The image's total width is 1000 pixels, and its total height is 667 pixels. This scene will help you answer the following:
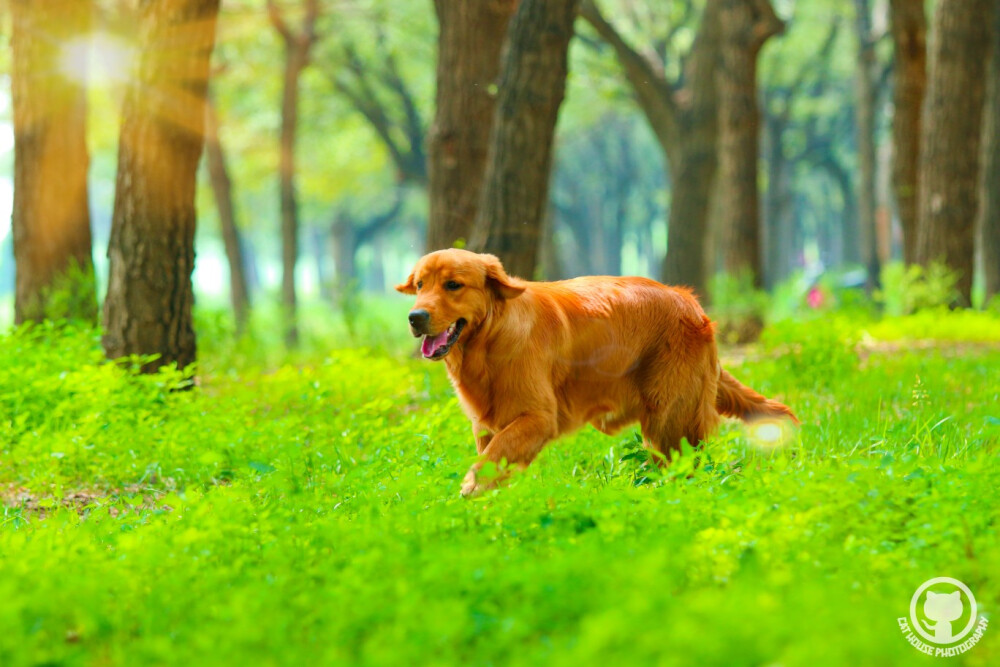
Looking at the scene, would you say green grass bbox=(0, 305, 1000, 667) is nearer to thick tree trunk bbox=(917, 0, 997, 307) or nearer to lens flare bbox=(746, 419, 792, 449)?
lens flare bbox=(746, 419, 792, 449)

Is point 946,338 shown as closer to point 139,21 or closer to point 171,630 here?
point 139,21

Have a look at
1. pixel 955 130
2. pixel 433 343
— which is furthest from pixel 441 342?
pixel 955 130

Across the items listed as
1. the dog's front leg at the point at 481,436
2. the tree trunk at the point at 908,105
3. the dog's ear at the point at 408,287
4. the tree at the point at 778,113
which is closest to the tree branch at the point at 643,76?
the tree trunk at the point at 908,105

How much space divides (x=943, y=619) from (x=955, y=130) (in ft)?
36.7

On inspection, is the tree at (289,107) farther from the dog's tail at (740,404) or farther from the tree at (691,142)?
the dog's tail at (740,404)

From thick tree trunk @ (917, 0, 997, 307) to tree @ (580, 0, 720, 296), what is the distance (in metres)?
3.46

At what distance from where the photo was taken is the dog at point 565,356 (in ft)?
15.0

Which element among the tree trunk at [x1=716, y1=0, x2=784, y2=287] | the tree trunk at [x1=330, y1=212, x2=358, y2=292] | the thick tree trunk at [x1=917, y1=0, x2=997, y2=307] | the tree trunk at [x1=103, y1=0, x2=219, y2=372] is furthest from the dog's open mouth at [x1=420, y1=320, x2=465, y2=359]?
the tree trunk at [x1=330, y1=212, x2=358, y2=292]

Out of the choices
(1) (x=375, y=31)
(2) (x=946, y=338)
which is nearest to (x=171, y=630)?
(2) (x=946, y=338)

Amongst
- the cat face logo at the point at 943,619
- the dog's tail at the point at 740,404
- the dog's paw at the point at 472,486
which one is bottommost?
the cat face logo at the point at 943,619

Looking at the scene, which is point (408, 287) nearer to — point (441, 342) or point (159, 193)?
point (441, 342)

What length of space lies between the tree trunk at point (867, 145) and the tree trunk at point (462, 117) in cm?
1286

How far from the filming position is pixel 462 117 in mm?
9680

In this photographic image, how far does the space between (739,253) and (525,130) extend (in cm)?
655
